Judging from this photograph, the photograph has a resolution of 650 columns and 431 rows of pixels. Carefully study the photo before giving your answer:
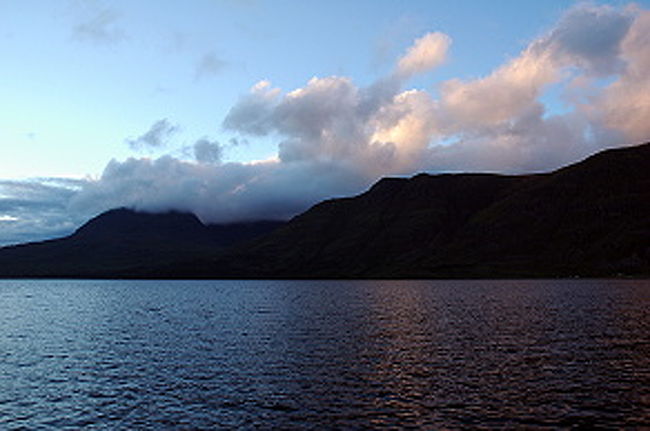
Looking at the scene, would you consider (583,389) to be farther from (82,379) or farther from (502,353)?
(82,379)

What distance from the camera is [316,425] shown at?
3775 cm

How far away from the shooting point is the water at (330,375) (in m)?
39.8

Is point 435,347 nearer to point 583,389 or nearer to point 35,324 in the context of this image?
point 583,389

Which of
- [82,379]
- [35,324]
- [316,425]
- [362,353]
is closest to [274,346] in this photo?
[362,353]

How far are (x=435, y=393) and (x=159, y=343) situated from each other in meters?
47.3

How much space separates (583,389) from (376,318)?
2710 inches

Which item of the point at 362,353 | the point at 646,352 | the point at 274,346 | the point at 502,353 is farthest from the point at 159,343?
the point at 646,352

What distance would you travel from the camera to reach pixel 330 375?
180 feet

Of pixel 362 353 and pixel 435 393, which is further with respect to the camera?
pixel 362 353

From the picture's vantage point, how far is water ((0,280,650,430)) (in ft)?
130

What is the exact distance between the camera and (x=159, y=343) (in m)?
80.0

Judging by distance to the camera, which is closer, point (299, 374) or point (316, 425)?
point (316, 425)

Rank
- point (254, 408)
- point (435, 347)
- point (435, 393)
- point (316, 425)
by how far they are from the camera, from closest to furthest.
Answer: point (316, 425) → point (254, 408) → point (435, 393) → point (435, 347)

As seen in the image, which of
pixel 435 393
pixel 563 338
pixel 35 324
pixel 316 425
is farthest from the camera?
pixel 35 324
